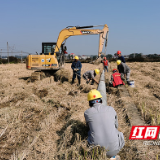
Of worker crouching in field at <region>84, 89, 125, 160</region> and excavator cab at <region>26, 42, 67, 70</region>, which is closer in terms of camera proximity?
worker crouching in field at <region>84, 89, 125, 160</region>

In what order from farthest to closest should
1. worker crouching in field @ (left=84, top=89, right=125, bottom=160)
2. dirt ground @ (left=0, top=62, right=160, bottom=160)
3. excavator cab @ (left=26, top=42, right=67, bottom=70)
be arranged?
excavator cab @ (left=26, top=42, right=67, bottom=70) → dirt ground @ (left=0, top=62, right=160, bottom=160) → worker crouching in field @ (left=84, top=89, right=125, bottom=160)

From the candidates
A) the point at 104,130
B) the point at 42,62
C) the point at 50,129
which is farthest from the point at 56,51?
the point at 104,130

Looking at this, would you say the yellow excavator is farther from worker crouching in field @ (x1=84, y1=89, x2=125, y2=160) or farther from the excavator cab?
worker crouching in field @ (x1=84, y1=89, x2=125, y2=160)

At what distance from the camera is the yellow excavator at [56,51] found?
1088cm

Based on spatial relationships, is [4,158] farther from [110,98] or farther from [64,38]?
[64,38]

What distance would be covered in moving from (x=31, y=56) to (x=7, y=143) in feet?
25.1

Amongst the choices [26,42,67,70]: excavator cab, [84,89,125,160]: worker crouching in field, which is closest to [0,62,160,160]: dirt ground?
[84,89,125,160]: worker crouching in field

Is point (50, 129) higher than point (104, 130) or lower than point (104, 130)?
lower

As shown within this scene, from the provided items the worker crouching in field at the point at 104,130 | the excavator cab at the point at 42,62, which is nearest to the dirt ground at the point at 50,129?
the worker crouching in field at the point at 104,130

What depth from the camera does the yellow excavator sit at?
428 inches

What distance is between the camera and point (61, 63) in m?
11.9

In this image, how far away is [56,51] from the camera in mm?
11500

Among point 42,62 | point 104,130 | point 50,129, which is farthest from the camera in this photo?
point 42,62

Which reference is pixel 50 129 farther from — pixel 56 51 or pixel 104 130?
pixel 56 51
